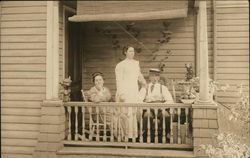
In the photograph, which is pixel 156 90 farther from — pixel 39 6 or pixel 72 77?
pixel 39 6

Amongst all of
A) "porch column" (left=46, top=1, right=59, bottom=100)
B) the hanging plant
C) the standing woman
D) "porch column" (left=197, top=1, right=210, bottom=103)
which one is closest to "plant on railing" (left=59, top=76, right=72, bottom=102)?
"porch column" (left=46, top=1, right=59, bottom=100)

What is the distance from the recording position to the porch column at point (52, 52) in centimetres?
646

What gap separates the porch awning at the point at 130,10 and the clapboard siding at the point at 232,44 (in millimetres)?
2168

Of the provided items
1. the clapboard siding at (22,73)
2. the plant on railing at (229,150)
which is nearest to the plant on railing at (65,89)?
the clapboard siding at (22,73)

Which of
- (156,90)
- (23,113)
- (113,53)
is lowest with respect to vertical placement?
(23,113)

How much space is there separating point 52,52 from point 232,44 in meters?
4.25

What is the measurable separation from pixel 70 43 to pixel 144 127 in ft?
8.90

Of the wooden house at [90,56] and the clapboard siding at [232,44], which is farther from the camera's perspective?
the clapboard siding at [232,44]

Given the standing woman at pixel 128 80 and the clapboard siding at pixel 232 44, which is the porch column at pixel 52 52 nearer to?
the standing woman at pixel 128 80

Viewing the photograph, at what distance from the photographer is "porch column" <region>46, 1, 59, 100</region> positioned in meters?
6.46

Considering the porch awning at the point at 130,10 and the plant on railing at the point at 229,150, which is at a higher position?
the porch awning at the point at 130,10

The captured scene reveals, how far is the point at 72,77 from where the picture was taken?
7965 millimetres

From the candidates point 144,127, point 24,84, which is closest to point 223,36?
point 144,127

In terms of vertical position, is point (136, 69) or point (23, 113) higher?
point (136, 69)
